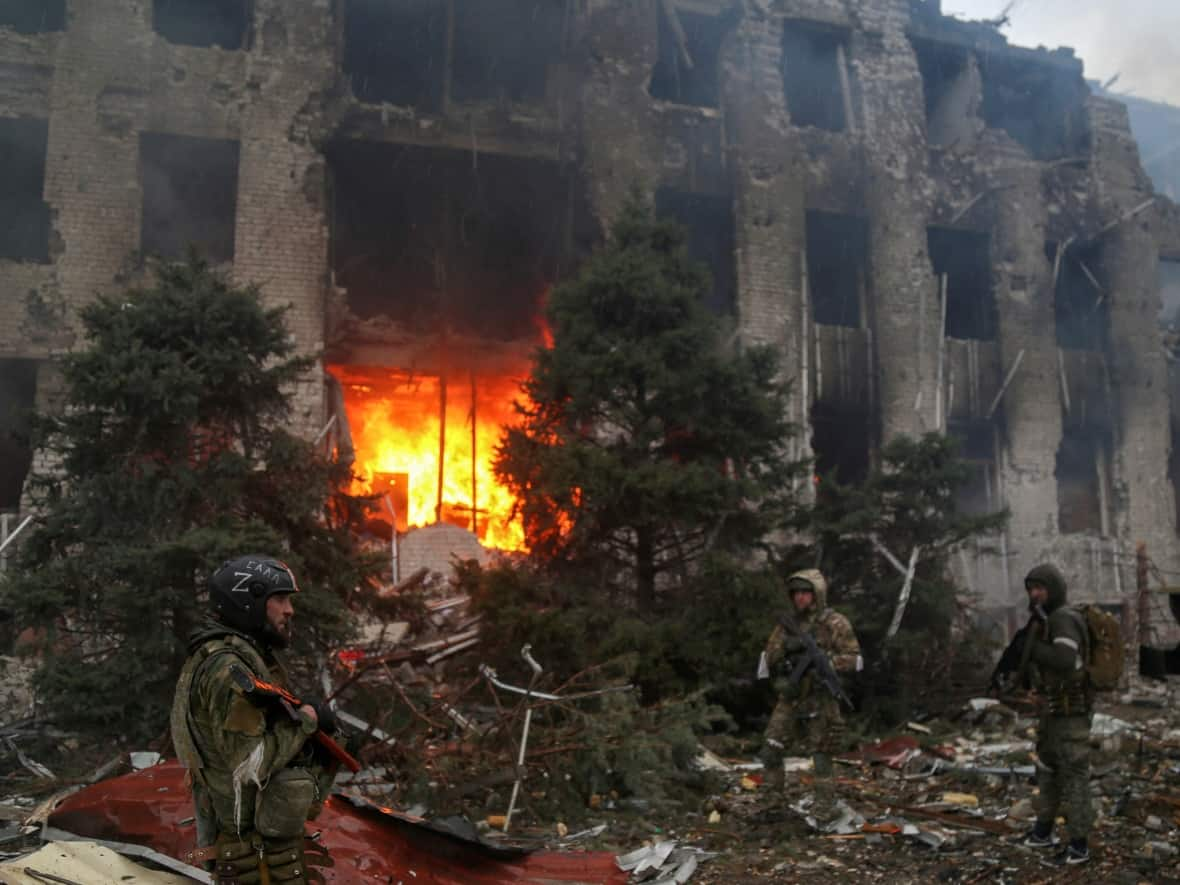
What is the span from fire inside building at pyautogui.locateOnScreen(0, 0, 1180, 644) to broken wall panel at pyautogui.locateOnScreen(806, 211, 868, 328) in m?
0.08

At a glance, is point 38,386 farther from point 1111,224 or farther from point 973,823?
point 1111,224

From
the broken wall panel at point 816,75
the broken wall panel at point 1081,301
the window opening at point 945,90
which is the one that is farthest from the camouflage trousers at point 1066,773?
the window opening at point 945,90

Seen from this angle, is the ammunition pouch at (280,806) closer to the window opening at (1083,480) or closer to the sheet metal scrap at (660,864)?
the sheet metal scrap at (660,864)

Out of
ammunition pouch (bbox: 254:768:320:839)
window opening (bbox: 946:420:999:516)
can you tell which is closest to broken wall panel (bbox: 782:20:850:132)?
window opening (bbox: 946:420:999:516)

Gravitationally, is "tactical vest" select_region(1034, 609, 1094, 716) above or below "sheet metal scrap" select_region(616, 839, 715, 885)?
above

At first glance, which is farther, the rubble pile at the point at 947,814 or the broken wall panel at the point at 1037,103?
the broken wall panel at the point at 1037,103

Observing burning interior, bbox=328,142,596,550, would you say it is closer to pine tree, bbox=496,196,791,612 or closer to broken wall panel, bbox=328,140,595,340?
broken wall panel, bbox=328,140,595,340

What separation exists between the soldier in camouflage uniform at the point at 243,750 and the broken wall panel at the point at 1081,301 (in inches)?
784

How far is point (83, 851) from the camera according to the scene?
4.05 metres

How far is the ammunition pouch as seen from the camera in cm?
295

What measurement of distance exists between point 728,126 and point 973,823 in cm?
1357

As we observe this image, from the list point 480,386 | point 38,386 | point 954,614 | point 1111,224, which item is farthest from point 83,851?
point 1111,224

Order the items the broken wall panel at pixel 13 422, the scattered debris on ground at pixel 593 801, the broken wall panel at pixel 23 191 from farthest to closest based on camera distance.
Answer: the broken wall panel at pixel 23 191 < the broken wall panel at pixel 13 422 < the scattered debris on ground at pixel 593 801

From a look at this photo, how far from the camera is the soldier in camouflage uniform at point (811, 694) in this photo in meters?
6.94
